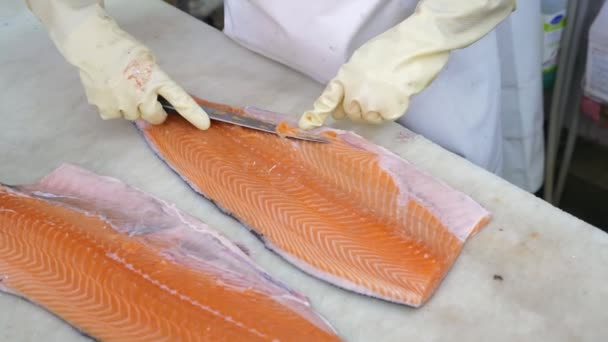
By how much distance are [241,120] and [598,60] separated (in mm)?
1602

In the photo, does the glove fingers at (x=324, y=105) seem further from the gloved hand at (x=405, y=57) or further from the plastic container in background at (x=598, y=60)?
the plastic container in background at (x=598, y=60)

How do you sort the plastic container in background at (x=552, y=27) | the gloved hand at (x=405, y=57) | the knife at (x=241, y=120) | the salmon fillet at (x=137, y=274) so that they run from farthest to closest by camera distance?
the plastic container in background at (x=552, y=27), the knife at (x=241, y=120), the gloved hand at (x=405, y=57), the salmon fillet at (x=137, y=274)

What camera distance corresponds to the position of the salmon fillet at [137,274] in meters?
1.43

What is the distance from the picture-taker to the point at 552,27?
8.47 ft

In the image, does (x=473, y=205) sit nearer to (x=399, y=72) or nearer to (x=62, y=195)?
(x=399, y=72)

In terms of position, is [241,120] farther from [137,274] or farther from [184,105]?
[137,274]

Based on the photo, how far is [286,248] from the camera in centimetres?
161

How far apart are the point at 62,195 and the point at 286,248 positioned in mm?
732

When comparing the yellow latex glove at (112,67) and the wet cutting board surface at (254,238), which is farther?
the yellow latex glove at (112,67)

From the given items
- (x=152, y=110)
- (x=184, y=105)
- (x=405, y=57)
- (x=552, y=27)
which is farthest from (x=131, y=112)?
(x=552, y=27)

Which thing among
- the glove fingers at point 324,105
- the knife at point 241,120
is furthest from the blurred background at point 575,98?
the knife at point 241,120

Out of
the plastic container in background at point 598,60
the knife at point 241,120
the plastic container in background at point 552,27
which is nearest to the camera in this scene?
the knife at point 241,120

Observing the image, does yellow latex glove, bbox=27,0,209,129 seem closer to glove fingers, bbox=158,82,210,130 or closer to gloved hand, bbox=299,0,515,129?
glove fingers, bbox=158,82,210,130

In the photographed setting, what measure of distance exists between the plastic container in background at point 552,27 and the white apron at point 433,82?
0.69 metres
